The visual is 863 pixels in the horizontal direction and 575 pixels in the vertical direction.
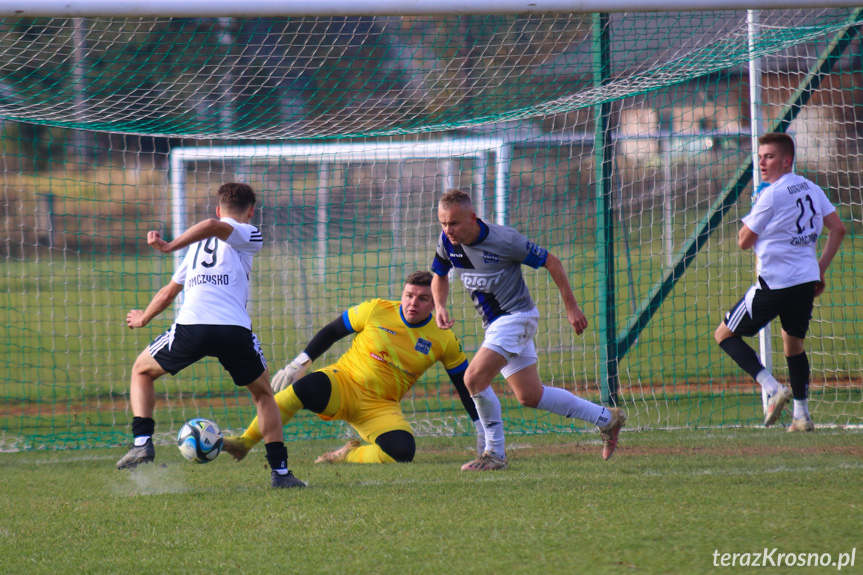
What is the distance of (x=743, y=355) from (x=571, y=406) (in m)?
1.48

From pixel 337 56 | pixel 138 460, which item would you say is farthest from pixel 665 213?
pixel 138 460

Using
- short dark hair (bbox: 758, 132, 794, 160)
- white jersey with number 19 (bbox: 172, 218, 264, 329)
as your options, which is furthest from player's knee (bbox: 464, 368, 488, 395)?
short dark hair (bbox: 758, 132, 794, 160)

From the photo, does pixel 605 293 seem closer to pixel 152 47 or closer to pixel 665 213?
pixel 665 213

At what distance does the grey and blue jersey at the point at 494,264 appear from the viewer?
15.5ft

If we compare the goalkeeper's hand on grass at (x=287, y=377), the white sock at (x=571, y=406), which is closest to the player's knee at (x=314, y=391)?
the goalkeeper's hand on grass at (x=287, y=377)

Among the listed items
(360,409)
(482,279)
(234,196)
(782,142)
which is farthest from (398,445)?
(782,142)

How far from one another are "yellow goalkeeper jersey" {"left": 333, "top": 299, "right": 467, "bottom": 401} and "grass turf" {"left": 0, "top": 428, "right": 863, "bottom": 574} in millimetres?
575

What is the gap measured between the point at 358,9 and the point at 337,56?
78.1 inches

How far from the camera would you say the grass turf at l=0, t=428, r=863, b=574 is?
3033 millimetres

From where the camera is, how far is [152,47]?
604cm

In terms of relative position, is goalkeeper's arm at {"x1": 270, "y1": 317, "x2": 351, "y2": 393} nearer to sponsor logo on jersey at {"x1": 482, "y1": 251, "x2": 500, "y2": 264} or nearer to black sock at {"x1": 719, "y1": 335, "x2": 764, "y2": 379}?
sponsor logo on jersey at {"x1": 482, "y1": 251, "x2": 500, "y2": 264}

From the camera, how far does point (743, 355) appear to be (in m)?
5.71

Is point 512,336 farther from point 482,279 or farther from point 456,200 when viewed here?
point 456,200

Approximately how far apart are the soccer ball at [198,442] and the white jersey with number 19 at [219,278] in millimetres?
582
